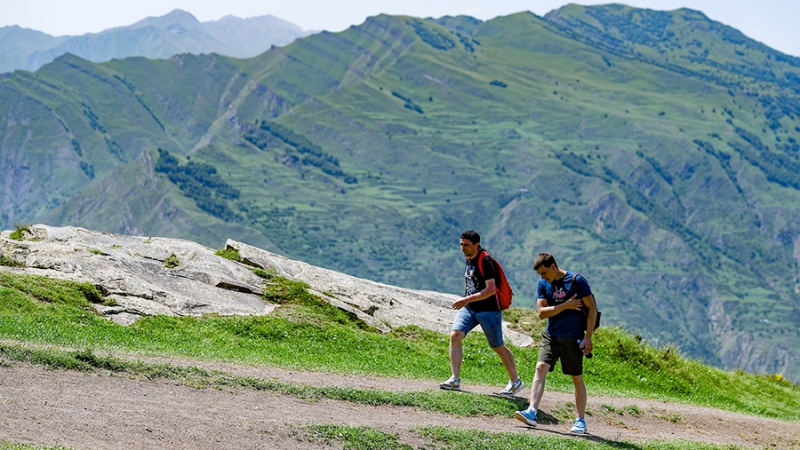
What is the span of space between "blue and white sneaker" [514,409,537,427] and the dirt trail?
15 centimetres

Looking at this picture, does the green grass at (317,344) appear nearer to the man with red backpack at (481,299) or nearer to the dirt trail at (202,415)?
the man with red backpack at (481,299)

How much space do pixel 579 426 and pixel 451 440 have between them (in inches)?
132

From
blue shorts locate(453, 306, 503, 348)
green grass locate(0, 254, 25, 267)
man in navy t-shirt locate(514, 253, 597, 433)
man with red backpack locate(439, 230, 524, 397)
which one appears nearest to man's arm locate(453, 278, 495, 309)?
man with red backpack locate(439, 230, 524, 397)

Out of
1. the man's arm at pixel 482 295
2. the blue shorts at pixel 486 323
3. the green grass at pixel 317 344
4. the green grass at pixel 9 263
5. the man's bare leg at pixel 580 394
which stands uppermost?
the man's arm at pixel 482 295

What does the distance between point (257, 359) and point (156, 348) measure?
219 cm

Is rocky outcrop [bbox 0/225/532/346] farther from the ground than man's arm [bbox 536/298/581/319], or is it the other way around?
man's arm [bbox 536/298/581/319]

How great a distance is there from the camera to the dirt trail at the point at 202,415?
13.5 m

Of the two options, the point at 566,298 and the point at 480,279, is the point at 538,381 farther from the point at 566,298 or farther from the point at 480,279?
the point at 480,279

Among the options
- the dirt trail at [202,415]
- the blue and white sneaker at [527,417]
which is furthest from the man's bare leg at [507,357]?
the blue and white sneaker at [527,417]

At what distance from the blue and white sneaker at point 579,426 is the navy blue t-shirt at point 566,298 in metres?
1.79

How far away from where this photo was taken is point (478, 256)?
737 inches

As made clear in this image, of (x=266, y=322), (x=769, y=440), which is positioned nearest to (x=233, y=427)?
(x=266, y=322)

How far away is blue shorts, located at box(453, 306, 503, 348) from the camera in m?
19.0

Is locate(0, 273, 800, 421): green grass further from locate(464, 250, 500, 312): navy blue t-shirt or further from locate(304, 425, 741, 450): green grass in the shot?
locate(304, 425, 741, 450): green grass
